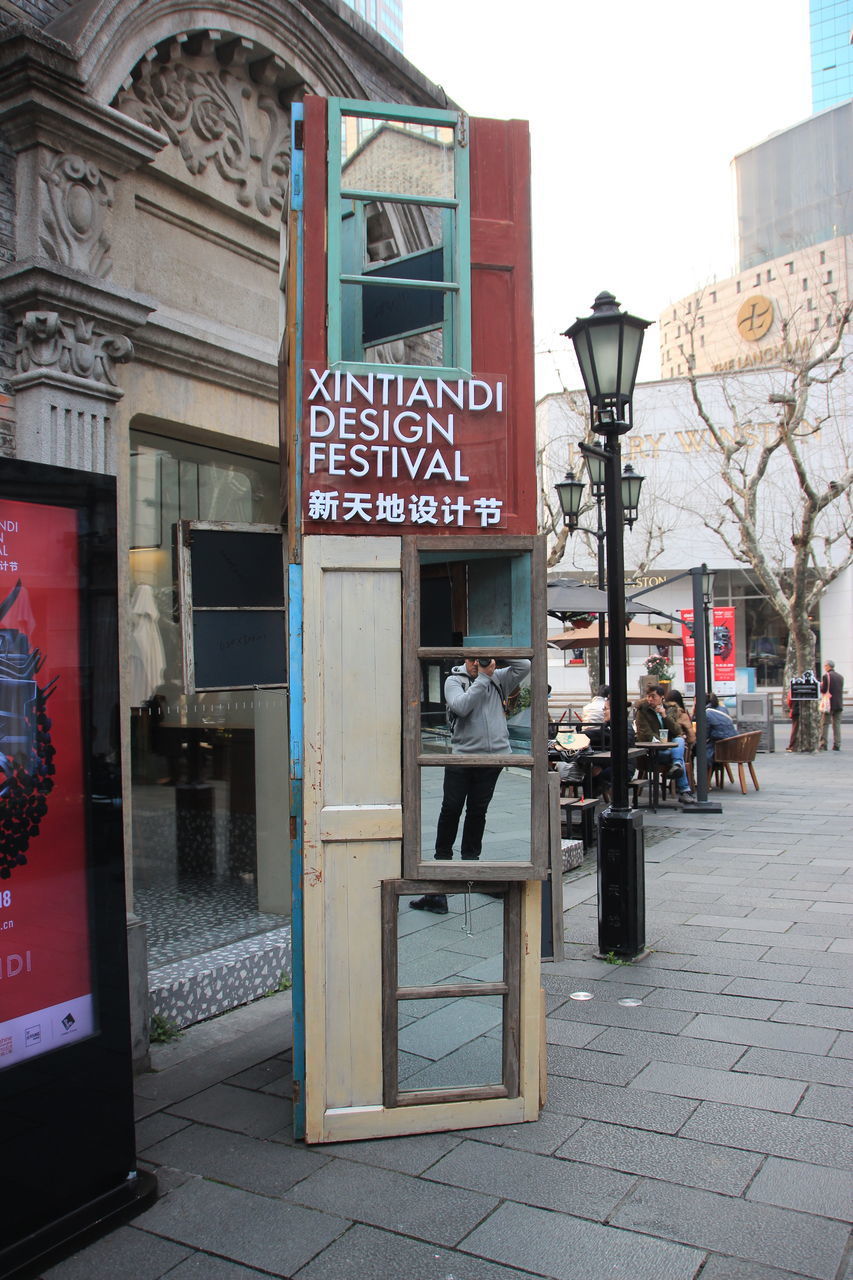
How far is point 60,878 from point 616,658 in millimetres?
3920

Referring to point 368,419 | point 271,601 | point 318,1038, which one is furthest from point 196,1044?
point 368,419

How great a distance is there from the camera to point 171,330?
5461 mm

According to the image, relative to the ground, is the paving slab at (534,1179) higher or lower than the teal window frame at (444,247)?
lower

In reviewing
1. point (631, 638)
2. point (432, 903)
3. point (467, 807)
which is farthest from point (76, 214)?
point (631, 638)

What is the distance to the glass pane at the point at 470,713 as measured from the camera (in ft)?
12.8

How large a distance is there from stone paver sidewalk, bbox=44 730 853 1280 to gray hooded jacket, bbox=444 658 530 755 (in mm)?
1483

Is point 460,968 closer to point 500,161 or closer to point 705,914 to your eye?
point 500,161

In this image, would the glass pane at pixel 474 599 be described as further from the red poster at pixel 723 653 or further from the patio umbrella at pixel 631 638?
the red poster at pixel 723 653

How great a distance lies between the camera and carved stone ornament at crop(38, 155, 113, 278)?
4.73 meters

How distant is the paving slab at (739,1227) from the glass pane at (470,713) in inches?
62.5

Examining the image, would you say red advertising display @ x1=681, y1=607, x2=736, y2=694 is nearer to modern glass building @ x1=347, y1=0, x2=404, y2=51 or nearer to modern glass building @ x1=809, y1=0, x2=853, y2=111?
modern glass building @ x1=347, y1=0, x2=404, y2=51

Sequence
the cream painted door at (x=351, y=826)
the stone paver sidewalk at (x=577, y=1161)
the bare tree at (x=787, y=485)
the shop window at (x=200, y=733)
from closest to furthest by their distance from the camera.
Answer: the stone paver sidewalk at (x=577, y=1161) → the cream painted door at (x=351, y=826) → the shop window at (x=200, y=733) → the bare tree at (x=787, y=485)

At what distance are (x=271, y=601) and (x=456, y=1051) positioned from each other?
298cm

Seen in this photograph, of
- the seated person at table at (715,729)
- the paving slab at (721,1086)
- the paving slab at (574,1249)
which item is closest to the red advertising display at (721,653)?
the seated person at table at (715,729)
